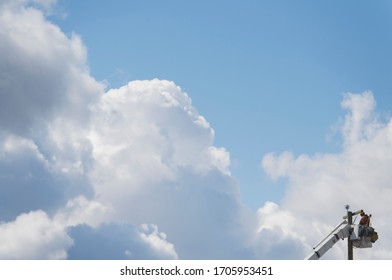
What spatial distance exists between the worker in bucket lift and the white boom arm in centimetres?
62

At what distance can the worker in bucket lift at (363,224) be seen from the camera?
32.1 meters

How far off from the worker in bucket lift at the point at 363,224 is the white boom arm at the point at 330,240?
619 millimetres

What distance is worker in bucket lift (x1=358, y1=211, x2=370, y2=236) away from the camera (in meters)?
32.1

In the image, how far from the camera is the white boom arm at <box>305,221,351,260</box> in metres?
30.5

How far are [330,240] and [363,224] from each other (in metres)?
2.34

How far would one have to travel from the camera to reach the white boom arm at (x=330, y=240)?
3053 centimetres

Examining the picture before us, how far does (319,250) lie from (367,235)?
339cm

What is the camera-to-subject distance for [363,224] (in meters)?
32.2
